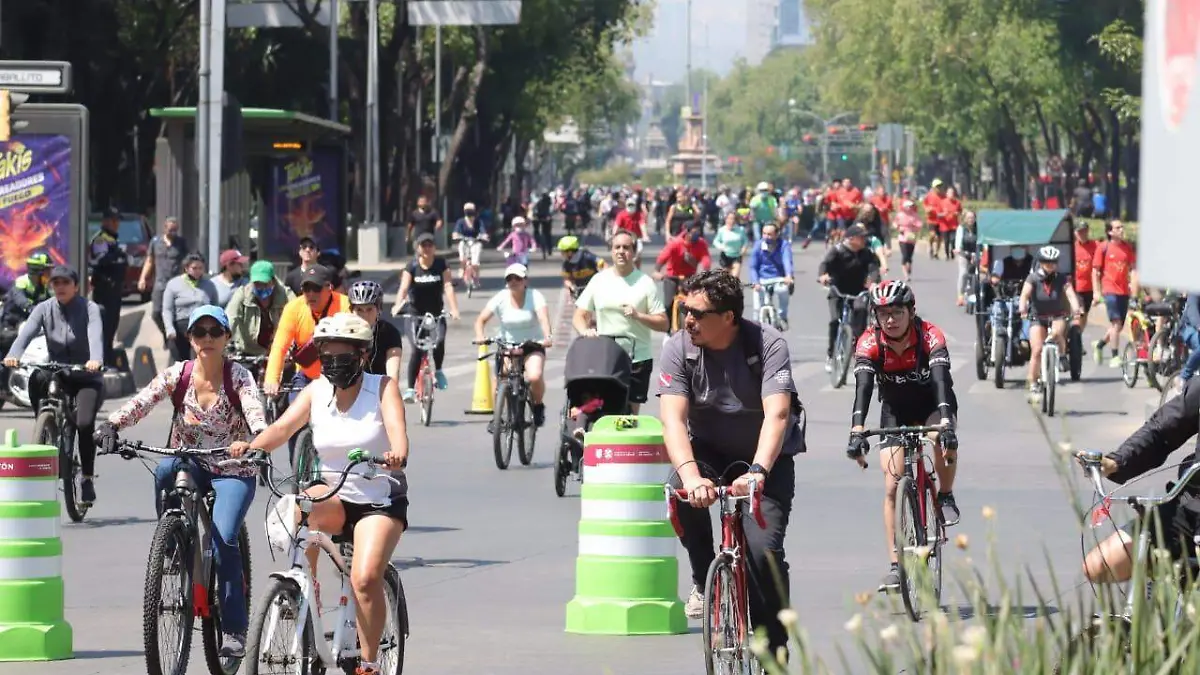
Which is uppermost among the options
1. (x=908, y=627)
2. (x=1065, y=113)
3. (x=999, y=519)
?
(x=1065, y=113)

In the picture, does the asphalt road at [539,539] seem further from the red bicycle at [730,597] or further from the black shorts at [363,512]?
the black shorts at [363,512]

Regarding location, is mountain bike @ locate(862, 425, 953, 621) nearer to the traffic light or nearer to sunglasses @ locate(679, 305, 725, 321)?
sunglasses @ locate(679, 305, 725, 321)

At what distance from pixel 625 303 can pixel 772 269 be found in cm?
1167

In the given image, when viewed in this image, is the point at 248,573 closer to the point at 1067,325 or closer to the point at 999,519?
the point at 999,519

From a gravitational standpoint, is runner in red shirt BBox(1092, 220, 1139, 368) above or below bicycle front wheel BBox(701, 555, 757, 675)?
above

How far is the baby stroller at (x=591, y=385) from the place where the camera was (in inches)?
610

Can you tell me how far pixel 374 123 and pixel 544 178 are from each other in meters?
133

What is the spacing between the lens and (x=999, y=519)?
582 inches

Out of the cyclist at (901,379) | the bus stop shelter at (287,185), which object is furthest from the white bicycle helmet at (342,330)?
the bus stop shelter at (287,185)

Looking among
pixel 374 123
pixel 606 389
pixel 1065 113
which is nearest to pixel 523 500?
pixel 606 389

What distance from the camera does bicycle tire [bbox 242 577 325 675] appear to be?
24.5 ft

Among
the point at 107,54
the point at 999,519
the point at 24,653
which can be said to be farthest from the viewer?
the point at 107,54

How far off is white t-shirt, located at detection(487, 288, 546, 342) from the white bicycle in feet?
32.6


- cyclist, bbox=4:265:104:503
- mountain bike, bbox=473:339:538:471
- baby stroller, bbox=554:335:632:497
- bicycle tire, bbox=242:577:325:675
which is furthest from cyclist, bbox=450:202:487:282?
bicycle tire, bbox=242:577:325:675
